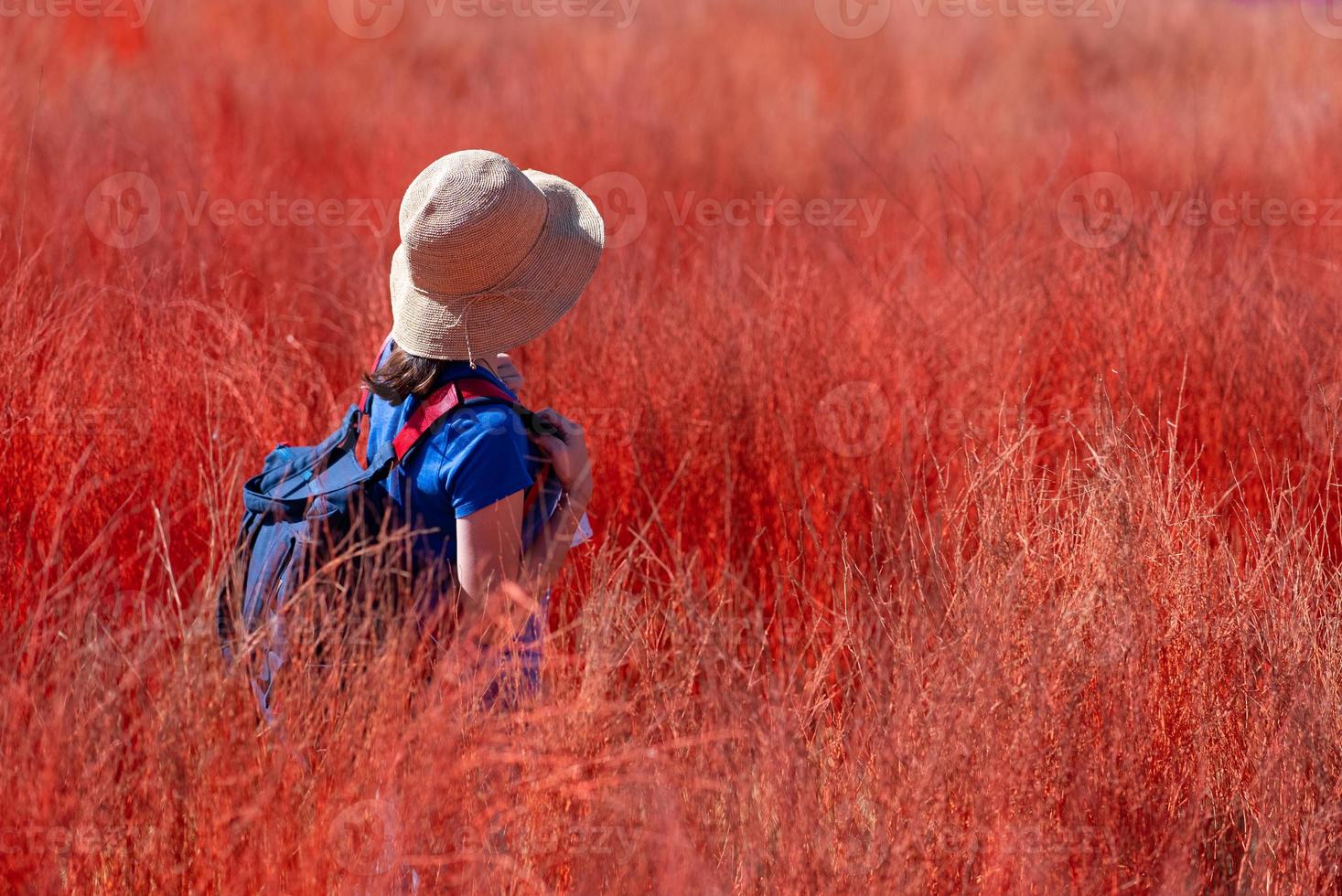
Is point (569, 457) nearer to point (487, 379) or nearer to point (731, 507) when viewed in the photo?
point (487, 379)

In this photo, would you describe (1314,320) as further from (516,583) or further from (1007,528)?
(516,583)

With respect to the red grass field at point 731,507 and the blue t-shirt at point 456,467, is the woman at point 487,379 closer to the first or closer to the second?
the blue t-shirt at point 456,467

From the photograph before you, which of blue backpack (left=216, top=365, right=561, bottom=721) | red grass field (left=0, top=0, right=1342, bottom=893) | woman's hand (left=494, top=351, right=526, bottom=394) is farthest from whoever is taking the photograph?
woman's hand (left=494, top=351, right=526, bottom=394)

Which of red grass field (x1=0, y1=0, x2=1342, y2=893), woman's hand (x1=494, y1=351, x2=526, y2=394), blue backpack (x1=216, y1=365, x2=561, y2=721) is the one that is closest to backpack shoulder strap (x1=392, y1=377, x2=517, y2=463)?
blue backpack (x1=216, y1=365, x2=561, y2=721)

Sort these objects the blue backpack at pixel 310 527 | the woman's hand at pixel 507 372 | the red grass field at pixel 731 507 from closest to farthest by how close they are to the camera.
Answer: the red grass field at pixel 731 507, the blue backpack at pixel 310 527, the woman's hand at pixel 507 372

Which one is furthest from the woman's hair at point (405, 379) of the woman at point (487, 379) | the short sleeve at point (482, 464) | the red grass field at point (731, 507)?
the red grass field at point (731, 507)

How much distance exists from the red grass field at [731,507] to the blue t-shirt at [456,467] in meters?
0.22

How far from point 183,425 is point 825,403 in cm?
144

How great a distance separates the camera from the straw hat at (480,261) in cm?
178

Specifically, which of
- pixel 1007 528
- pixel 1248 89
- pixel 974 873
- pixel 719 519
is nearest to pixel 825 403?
pixel 719 519

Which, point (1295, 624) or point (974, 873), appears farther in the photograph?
point (1295, 624)

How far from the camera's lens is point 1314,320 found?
3.40m

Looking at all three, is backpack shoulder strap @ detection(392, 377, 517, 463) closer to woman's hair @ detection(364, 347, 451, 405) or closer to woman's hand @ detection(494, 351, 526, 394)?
woman's hair @ detection(364, 347, 451, 405)

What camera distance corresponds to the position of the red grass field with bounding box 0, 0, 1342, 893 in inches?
63.2
